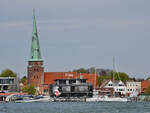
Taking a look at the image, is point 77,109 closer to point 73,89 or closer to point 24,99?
point 24,99

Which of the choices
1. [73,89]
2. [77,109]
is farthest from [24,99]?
[77,109]

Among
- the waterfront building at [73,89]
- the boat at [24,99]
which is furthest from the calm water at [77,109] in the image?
the waterfront building at [73,89]

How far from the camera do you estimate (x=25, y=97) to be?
7210 inches

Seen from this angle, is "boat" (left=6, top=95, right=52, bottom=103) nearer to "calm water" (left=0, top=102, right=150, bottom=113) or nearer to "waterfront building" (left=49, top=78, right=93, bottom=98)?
"waterfront building" (left=49, top=78, right=93, bottom=98)

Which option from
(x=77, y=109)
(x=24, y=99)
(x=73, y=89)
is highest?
(x=73, y=89)

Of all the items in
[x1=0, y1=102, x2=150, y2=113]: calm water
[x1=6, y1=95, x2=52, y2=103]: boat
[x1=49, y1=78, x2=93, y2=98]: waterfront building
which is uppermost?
[x1=49, y1=78, x2=93, y2=98]: waterfront building

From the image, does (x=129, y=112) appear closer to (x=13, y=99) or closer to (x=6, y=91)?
(x=13, y=99)

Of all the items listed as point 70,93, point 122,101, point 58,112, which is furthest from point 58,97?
point 58,112

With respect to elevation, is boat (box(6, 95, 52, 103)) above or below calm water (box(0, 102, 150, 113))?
above

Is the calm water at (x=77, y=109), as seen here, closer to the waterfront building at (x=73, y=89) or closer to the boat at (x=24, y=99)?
the boat at (x=24, y=99)

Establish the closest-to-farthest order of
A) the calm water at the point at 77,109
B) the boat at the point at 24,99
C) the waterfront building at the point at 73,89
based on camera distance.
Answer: the calm water at the point at 77,109 < the boat at the point at 24,99 < the waterfront building at the point at 73,89

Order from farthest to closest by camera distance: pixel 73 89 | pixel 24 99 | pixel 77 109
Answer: pixel 73 89 < pixel 24 99 < pixel 77 109

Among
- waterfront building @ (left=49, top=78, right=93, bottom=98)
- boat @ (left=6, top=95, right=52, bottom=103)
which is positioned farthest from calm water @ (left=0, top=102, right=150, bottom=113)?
waterfront building @ (left=49, top=78, right=93, bottom=98)

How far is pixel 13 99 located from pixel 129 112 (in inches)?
3052
